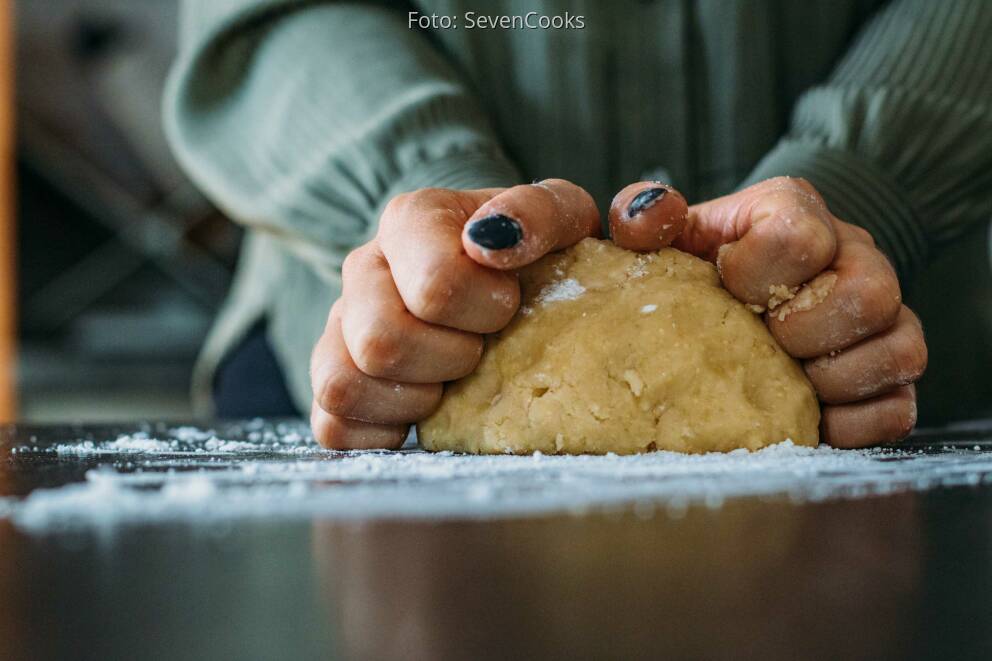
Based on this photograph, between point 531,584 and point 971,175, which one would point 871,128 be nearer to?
point 971,175

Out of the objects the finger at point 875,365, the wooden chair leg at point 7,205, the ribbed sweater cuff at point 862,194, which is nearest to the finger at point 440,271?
the finger at point 875,365

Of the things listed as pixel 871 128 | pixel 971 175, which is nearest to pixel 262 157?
pixel 871 128

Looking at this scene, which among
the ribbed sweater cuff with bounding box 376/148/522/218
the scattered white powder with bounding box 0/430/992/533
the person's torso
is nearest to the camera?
the scattered white powder with bounding box 0/430/992/533

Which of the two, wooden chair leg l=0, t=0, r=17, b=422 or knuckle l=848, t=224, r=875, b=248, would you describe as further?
wooden chair leg l=0, t=0, r=17, b=422

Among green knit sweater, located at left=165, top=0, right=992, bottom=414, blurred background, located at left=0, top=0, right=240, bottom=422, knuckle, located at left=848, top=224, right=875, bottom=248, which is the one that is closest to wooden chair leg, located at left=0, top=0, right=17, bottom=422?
blurred background, located at left=0, top=0, right=240, bottom=422

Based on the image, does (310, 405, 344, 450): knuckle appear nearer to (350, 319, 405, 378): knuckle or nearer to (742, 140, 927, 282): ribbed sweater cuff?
(350, 319, 405, 378): knuckle

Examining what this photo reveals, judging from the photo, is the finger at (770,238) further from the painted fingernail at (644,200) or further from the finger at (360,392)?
the finger at (360,392)
